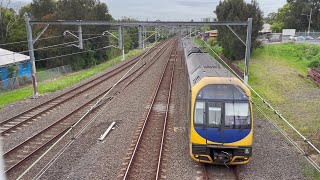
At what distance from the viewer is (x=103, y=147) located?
13109 millimetres

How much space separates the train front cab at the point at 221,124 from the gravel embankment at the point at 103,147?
3.04 meters

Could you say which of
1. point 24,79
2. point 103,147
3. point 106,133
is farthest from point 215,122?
point 24,79

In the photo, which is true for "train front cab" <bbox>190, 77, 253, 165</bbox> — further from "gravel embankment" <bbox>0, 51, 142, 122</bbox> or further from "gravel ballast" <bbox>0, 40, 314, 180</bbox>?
"gravel embankment" <bbox>0, 51, 142, 122</bbox>

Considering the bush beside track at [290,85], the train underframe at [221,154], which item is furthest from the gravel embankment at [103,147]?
the bush beside track at [290,85]

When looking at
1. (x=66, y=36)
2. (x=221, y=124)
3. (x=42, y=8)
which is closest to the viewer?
(x=221, y=124)

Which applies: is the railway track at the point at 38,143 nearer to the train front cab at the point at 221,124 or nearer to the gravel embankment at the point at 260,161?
the gravel embankment at the point at 260,161

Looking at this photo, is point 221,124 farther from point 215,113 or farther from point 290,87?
point 290,87

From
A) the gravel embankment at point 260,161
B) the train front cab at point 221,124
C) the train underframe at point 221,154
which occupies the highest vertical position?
the train front cab at point 221,124

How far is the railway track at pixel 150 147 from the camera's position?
10750 mm

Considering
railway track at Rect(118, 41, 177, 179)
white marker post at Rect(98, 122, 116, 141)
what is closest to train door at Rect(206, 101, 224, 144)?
railway track at Rect(118, 41, 177, 179)

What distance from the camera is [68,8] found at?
47.8m

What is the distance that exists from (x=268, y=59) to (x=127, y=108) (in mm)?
26032

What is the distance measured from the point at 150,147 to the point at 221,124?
3.75 meters

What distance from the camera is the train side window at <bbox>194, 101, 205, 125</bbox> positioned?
1049 cm
